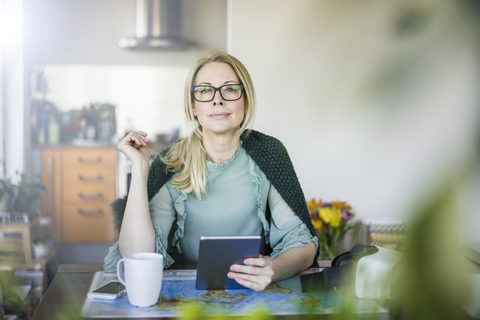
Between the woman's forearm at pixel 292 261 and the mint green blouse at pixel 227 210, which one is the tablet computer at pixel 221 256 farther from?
the mint green blouse at pixel 227 210

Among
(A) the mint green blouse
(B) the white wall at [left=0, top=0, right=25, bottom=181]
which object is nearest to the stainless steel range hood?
(B) the white wall at [left=0, top=0, right=25, bottom=181]

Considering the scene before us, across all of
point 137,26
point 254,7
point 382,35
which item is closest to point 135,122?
point 137,26

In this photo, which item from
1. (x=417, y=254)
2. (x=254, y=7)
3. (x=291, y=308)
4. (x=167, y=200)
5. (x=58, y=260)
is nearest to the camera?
(x=417, y=254)

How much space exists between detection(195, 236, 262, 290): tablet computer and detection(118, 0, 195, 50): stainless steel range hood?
2.35 m

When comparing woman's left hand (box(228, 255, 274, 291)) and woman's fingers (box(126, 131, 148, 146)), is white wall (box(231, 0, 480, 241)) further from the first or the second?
woman's left hand (box(228, 255, 274, 291))

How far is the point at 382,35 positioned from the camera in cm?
24

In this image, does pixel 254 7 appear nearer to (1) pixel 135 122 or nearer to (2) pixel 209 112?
(1) pixel 135 122

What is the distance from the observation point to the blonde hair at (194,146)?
131 centimetres

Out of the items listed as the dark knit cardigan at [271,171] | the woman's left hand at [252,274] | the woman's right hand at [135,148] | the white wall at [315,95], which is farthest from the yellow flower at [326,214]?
the woman's left hand at [252,274]

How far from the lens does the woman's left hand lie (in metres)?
0.88

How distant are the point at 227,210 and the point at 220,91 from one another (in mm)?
365

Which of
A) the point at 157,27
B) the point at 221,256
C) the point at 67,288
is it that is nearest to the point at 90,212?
the point at 157,27

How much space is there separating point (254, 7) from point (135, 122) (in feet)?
3.63

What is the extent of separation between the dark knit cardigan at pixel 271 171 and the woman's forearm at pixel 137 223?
0.39 ft
